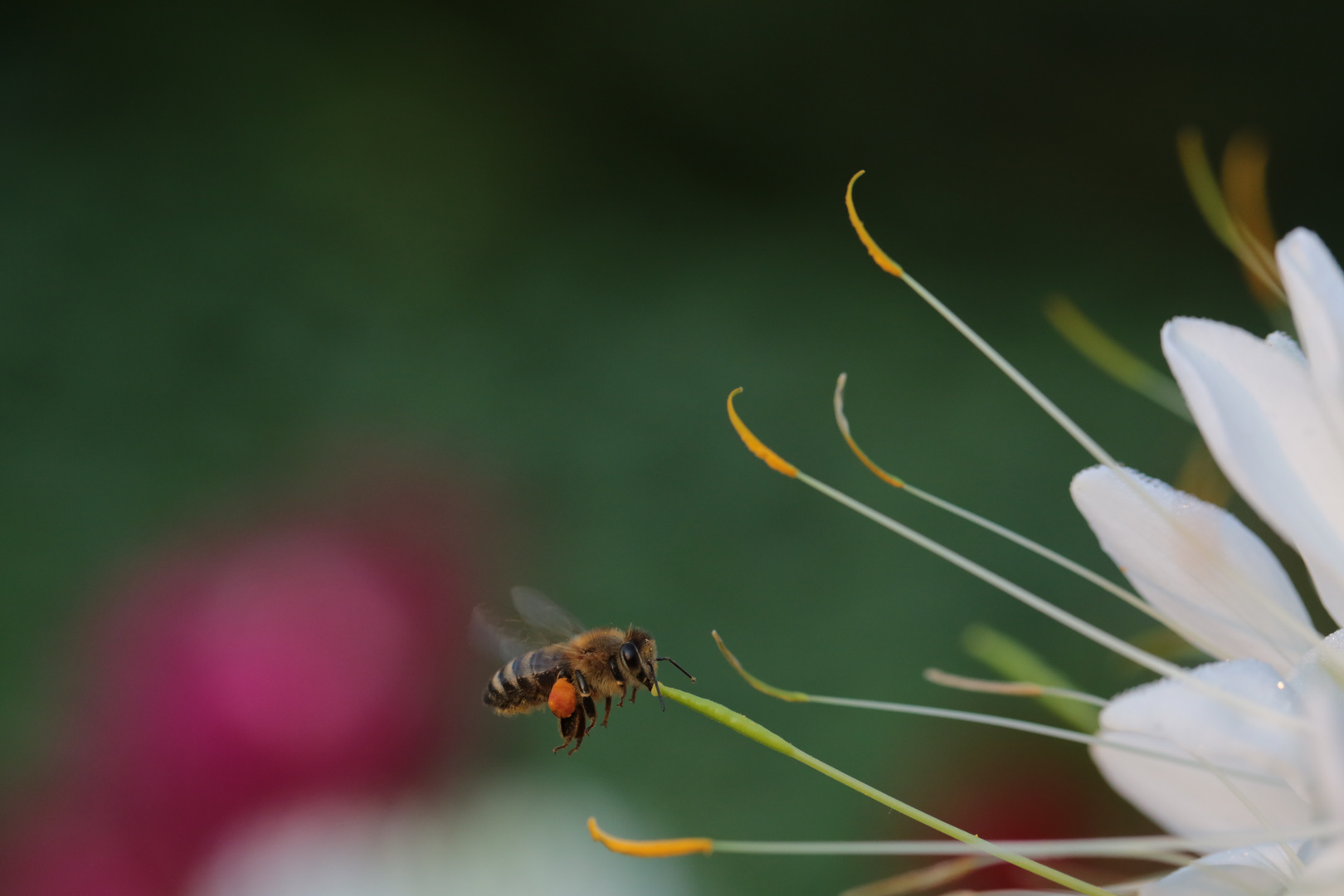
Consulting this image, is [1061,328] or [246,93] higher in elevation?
[246,93]

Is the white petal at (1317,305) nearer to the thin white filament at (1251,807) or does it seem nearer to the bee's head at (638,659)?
the thin white filament at (1251,807)

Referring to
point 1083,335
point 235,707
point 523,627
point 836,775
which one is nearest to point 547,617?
point 523,627

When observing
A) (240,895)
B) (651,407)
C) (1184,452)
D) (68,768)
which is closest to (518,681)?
(240,895)

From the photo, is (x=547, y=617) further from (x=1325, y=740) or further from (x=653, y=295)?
(x=653, y=295)

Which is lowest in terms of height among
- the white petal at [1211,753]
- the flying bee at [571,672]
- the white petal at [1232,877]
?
the white petal at [1232,877]

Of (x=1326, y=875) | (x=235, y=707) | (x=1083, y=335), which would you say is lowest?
(x=1326, y=875)

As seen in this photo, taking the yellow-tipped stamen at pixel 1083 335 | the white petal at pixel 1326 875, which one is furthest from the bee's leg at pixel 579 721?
the yellow-tipped stamen at pixel 1083 335

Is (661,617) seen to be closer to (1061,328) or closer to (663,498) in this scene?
(663,498)
